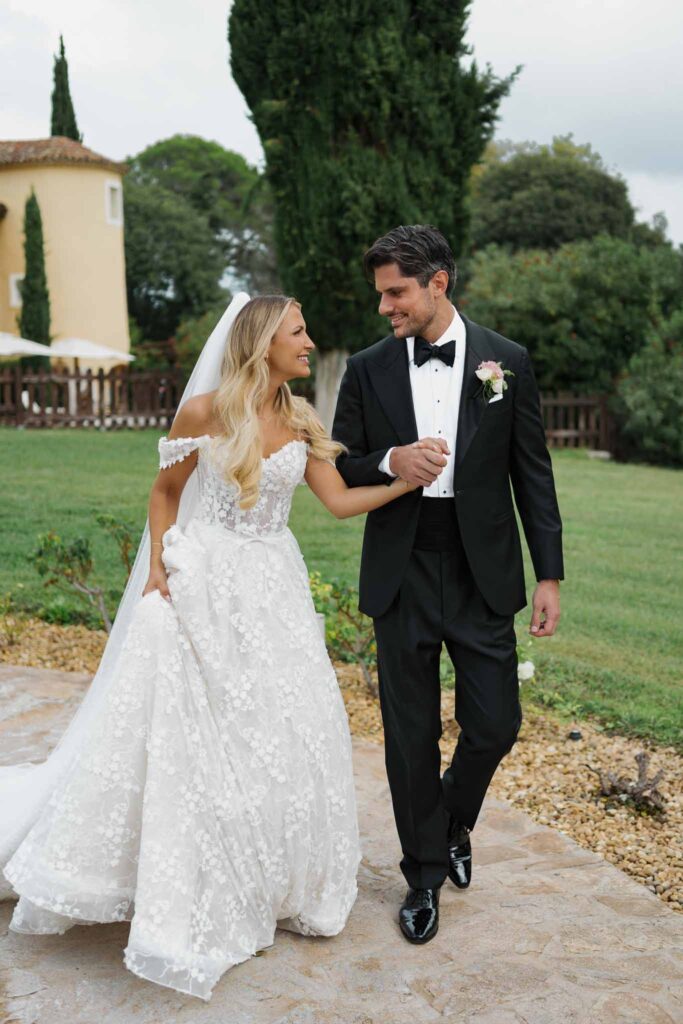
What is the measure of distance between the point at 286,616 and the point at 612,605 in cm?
564

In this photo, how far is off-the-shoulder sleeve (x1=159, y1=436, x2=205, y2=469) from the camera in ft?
11.2

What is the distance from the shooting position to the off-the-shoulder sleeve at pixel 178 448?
341cm

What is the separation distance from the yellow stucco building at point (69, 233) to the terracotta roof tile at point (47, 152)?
0.02 metres

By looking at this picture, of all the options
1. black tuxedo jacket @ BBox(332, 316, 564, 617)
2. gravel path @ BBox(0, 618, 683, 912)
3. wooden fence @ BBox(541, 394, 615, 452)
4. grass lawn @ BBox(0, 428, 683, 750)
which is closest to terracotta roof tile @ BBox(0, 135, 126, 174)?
grass lawn @ BBox(0, 428, 683, 750)

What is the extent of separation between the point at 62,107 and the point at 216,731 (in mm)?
22702

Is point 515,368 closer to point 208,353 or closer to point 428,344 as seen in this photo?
point 428,344

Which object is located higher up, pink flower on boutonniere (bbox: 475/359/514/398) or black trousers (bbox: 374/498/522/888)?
pink flower on boutonniere (bbox: 475/359/514/398)

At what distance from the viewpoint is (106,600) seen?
7.78m

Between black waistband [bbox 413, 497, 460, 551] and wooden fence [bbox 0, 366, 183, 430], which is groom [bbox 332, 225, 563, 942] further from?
wooden fence [bbox 0, 366, 183, 430]

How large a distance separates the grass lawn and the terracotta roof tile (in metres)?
9.03

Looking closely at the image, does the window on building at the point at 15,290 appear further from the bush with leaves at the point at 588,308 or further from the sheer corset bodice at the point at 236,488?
the sheer corset bodice at the point at 236,488

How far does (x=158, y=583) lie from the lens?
3.35 meters

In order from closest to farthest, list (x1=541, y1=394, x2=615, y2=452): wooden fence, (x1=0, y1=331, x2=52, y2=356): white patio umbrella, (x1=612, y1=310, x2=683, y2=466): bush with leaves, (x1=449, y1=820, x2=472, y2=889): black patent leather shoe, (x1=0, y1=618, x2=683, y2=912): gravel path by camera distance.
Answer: (x1=449, y1=820, x2=472, y2=889): black patent leather shoe
(x1=0, y1=618, x2=683, y2=912): gravel path
(x1=612, y1=310, x2=683, y2=466): bush with leaves
(x1=541, y1=394, x2=615, y2=452): wooden fence
(x1=0, y1=331, x2=52, y2=356): white patio umbrella

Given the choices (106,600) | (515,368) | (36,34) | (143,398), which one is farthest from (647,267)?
(515,368)
